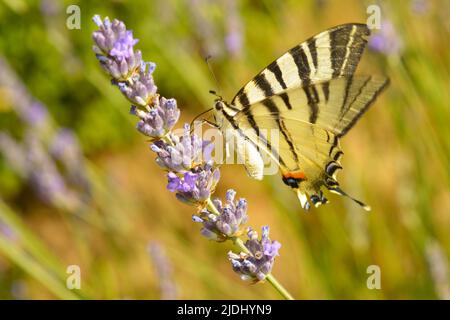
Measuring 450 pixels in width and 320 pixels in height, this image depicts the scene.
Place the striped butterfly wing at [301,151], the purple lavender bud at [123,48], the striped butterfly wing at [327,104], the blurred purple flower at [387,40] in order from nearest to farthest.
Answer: the purple lavender bud at [123,48] < the striped butterfly wing at [327,104] < the striped butterfly wing at [301,151] < the blurred purple flower at [387,40]

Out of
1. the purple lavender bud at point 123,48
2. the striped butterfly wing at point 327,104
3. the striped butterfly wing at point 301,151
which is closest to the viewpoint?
the purple lavender bud at point 123,48

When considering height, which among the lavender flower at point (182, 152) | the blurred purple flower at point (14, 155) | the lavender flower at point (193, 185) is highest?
the blurred purple flower at point (14, 155)

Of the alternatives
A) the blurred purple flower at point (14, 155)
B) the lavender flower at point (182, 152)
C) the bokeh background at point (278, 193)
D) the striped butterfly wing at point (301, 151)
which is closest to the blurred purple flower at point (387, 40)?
the bokeh background at point (278, 193)

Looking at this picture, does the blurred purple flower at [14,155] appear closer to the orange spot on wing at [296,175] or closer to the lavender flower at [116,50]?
the orange spot on wing at [296,175]

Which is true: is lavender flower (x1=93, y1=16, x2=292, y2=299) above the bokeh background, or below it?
below

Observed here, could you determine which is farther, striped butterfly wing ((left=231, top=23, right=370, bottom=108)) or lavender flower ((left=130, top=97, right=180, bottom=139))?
striped butterfly wing ((left=231, top=23, right=370, bottom=108))

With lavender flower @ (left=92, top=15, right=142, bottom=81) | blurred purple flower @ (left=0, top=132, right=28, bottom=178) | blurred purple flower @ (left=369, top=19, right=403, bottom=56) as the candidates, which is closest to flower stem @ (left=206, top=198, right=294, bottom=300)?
lavender flower @ (left=92, top=15, right=142, bottom=81)

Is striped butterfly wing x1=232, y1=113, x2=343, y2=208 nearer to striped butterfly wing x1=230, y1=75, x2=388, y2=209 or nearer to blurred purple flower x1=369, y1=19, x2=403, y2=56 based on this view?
striped butterfly wing x1=230, y1=75, x2=388, y2=209
